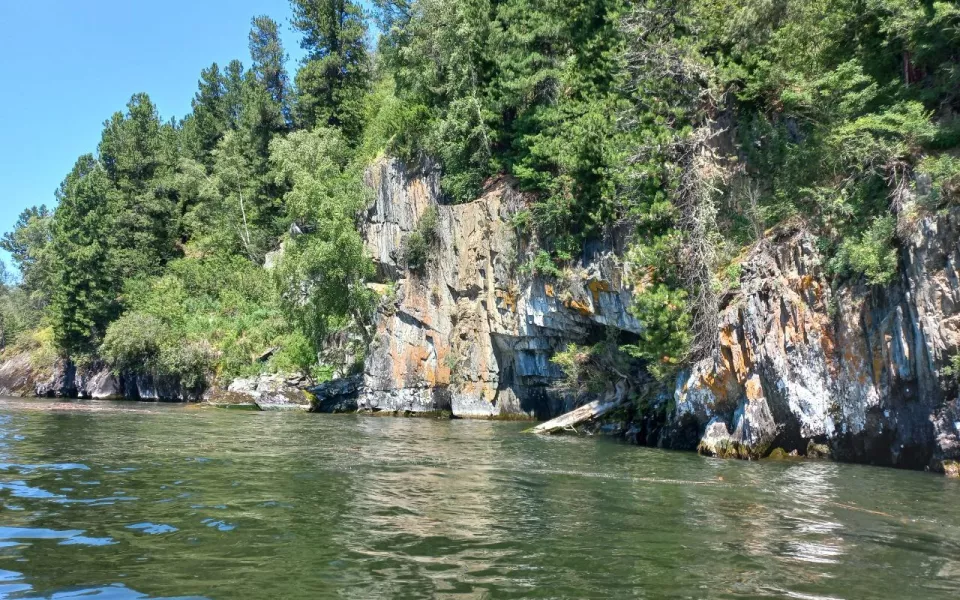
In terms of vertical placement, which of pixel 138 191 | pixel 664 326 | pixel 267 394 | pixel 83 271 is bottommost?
pixel 267 394

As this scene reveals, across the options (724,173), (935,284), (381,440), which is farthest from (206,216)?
(935,284)

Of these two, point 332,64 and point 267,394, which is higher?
point 332,64

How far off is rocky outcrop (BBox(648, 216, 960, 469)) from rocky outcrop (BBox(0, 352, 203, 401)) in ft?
119

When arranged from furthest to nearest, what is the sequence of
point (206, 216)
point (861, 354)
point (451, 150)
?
point (206, 216), point (451, 150), point (861, 354)

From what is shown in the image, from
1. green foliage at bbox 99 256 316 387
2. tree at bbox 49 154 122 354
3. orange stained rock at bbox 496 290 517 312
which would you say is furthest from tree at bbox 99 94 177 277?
orange stained rock at bbox 496 290 517 312

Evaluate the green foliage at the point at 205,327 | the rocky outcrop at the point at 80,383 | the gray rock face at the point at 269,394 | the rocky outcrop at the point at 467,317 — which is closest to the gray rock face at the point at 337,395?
the gray rock face at the point at 269,394

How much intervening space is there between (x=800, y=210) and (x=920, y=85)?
3.83 meters

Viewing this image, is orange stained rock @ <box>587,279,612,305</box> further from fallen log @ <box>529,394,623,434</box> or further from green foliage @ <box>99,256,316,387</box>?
green foliage @ <box>99,256,316,387</box>

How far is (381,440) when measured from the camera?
20.6 meters

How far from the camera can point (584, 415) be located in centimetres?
2458

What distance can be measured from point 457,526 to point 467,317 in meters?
24.4

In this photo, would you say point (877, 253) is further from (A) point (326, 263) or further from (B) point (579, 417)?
(A) point (326, 263)

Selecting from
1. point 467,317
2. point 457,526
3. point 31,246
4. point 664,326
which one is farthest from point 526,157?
point 31,246

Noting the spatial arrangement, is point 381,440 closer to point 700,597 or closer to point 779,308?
point 779,308
